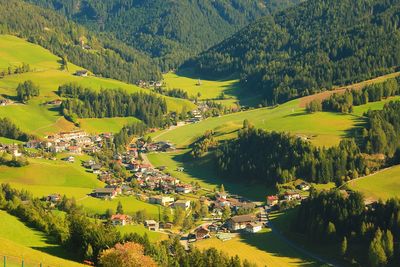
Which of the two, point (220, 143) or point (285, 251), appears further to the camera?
point (220, 143)

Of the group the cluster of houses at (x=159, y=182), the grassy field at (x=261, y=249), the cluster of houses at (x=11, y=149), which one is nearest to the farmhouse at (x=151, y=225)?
the grassy field at (x=261, y=249)

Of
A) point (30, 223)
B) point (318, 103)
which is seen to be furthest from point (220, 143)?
point (30, 223)

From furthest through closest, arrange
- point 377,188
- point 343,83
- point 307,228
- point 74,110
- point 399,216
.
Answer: point 343,83 < point 74,110 < point 377,188 < point 307,228 < point 399,216

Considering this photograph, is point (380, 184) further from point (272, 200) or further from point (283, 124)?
point (283, 124)

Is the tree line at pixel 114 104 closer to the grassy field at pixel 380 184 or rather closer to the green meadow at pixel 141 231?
the green meadow at pixel 141 231

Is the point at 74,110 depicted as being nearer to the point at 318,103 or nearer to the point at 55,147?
the point at 55,147

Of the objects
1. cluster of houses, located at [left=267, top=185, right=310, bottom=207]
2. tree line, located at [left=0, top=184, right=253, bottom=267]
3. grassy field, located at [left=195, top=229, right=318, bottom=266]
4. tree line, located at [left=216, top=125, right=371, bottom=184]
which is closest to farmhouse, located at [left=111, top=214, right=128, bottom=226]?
grassy field, located at [left=195, top=229, right=318, bottom=266]

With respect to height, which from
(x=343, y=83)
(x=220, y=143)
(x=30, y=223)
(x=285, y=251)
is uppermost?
(x=343, y=83)
